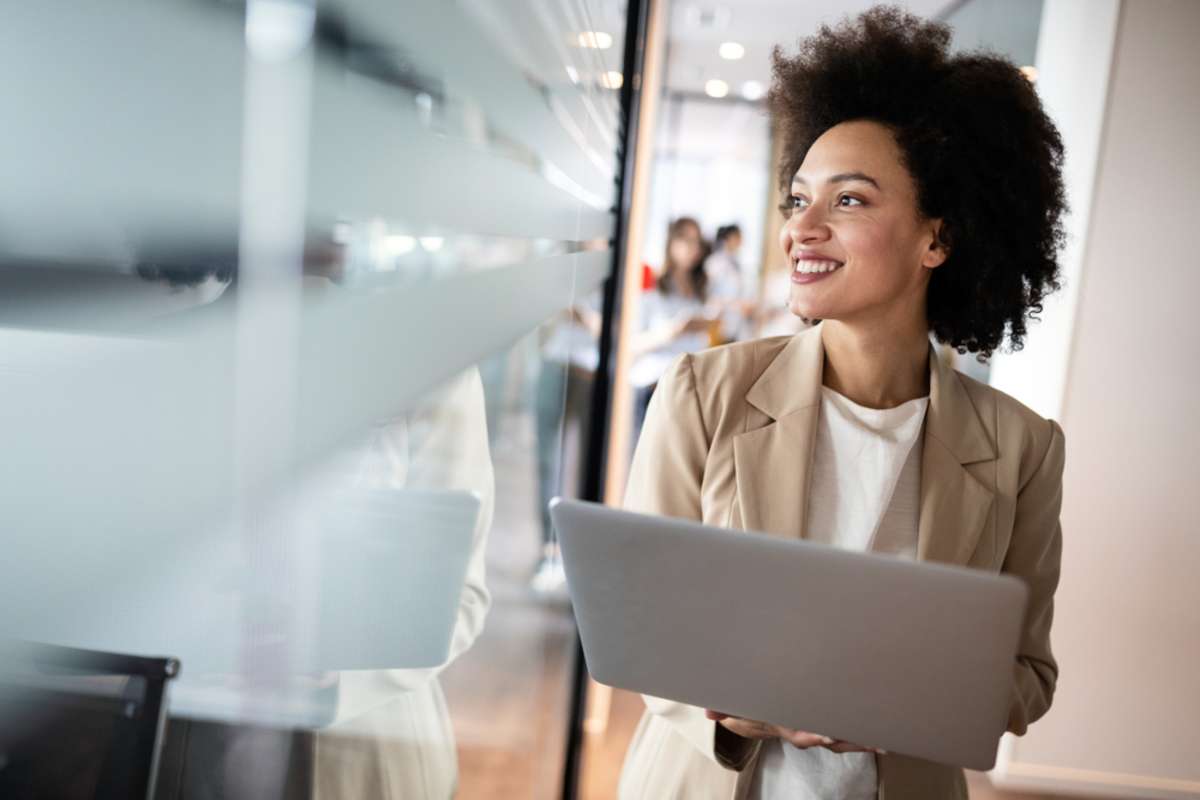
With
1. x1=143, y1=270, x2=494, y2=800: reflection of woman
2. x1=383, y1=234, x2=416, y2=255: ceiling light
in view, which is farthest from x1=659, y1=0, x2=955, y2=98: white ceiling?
x1=383, y1=234, x2=416, y2=255: ceiling light

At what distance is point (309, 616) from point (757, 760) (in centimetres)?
106

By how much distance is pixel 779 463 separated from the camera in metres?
1.26

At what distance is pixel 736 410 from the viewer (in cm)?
132

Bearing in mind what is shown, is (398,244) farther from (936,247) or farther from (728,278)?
(728,278)

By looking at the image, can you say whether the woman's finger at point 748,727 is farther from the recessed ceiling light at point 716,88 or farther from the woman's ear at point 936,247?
the recessed ceiling light at point 716,88

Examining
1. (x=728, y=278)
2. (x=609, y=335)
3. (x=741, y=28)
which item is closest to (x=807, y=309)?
(x=609, y=335)

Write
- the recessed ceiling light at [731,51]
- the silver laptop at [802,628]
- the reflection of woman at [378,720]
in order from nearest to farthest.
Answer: the reflection of woman at [378,720] < the silver laptop at [802,628] < the recessed ceiling light at [731,51]

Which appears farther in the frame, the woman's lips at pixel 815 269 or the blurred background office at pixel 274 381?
the woman's lips at pixel 815 269

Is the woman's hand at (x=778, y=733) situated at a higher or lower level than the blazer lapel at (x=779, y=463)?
lower

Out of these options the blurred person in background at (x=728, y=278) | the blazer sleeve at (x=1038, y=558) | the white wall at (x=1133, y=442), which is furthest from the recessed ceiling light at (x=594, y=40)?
the blurred person in background at (x=728, y=278)

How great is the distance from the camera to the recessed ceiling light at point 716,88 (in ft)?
32.3

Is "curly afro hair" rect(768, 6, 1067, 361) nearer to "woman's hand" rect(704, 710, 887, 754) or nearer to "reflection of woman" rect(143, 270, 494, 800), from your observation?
"woman's hand" rect(704, 710, 887, 754)

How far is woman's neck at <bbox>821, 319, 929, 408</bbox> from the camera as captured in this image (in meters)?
1.36

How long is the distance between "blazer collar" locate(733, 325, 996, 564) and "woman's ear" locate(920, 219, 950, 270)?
205 mm
